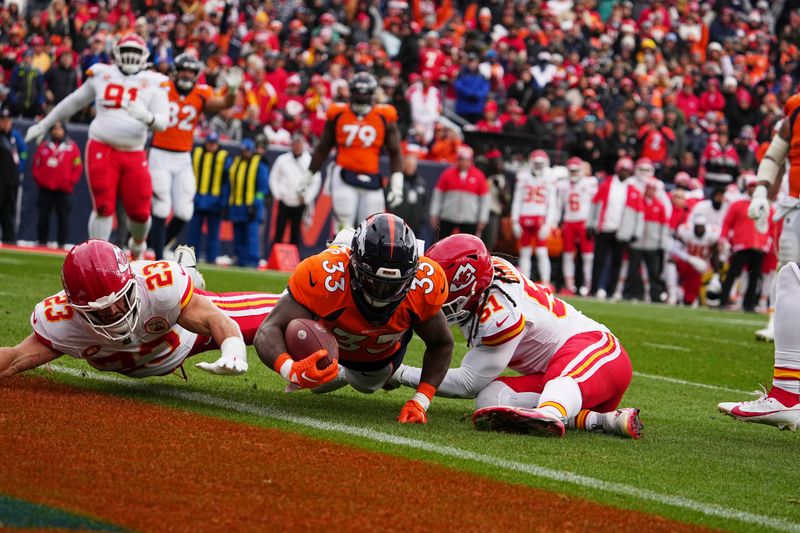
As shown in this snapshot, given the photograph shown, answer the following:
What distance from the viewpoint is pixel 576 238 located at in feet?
56.7

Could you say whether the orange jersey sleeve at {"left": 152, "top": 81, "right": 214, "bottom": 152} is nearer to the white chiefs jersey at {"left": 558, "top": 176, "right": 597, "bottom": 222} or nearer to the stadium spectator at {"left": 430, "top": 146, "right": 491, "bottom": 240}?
the stadium spectator at {"left": 430, "top": 146, "right": 491, "bottom": 240}

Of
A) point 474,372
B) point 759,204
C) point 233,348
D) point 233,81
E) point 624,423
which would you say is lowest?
point 624,423

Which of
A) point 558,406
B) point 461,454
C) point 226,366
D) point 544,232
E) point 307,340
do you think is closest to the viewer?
point 461,454

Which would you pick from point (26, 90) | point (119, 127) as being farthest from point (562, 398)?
point (26, 90)

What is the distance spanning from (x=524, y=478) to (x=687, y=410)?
2.48m

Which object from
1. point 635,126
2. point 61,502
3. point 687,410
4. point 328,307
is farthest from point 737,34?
point 61,502

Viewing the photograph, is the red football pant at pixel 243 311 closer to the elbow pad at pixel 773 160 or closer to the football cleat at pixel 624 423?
the football cleat at pixel 624 423

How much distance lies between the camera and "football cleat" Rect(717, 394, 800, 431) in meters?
5.15

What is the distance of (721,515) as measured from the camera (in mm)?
3646

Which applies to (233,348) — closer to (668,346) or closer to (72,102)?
(668,346)

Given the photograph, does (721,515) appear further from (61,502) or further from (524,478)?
(61,502)

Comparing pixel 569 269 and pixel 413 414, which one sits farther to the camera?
pixel 569 269

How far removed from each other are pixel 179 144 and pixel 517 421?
7297 millimetres

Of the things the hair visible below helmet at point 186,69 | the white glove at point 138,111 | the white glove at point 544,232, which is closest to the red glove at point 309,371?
the white glove at point 138,111
